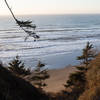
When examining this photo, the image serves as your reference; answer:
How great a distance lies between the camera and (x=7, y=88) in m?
6.32

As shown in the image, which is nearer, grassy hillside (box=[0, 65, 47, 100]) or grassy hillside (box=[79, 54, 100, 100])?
grassy hillside (box=[0, 65, 47, 100])

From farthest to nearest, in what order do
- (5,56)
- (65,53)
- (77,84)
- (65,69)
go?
1. (65,53)
2. (5,56)
3. (65,69)
4. (77,84)

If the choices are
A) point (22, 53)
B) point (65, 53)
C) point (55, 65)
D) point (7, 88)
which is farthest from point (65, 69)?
point (7, 88)

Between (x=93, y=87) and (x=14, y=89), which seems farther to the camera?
(x=93, y=87)

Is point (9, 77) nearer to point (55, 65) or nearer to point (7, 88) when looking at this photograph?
point (7, 88)

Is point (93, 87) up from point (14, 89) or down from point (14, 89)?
down

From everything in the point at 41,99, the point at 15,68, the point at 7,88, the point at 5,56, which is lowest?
the point at 41,99

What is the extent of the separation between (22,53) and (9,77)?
2653 centimetres

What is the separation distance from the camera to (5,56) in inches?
1236

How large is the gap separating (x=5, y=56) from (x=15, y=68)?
17.6 m

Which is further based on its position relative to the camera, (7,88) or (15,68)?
(15,68)

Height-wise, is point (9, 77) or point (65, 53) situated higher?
point (65, 53)

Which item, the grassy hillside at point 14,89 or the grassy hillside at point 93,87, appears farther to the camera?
the grassy hillside at point 93,87

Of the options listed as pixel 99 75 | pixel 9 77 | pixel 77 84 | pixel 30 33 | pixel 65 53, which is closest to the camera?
pixel 30 33
